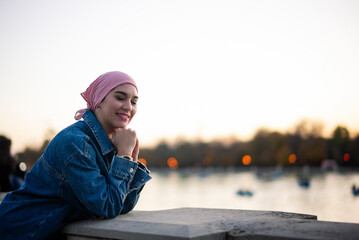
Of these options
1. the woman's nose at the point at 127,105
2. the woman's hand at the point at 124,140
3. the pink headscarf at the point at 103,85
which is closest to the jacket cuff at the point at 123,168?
the woman's hand at the point at 124,140

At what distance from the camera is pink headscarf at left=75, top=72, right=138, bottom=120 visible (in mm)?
2723

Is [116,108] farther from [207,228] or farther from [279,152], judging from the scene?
[279,152]

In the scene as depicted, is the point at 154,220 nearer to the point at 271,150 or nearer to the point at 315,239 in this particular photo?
the point at 315,239

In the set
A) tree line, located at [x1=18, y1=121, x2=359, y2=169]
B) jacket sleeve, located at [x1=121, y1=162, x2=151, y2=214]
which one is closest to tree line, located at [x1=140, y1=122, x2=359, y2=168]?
tree line, located at [x1=18, y1=121, x2=359, y2=169]

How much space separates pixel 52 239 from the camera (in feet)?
8.01

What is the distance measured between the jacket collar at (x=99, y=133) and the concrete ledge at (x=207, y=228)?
529 millimetres

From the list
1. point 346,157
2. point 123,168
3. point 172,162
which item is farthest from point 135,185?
point 172,162

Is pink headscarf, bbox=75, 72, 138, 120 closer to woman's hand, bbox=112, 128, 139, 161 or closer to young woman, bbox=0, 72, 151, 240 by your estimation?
young woman, bbox=0, 72, 151, 240

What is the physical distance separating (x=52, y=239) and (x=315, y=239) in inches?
68.8

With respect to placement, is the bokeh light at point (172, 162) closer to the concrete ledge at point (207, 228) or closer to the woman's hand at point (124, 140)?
the woman's hand at point (124, 140)

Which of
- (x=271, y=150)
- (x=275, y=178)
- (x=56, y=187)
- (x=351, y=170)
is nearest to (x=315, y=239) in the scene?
(x=56, y=187)

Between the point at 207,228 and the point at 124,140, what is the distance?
97 cm

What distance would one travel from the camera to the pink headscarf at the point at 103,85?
2723 mm

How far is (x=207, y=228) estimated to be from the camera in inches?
81.0
